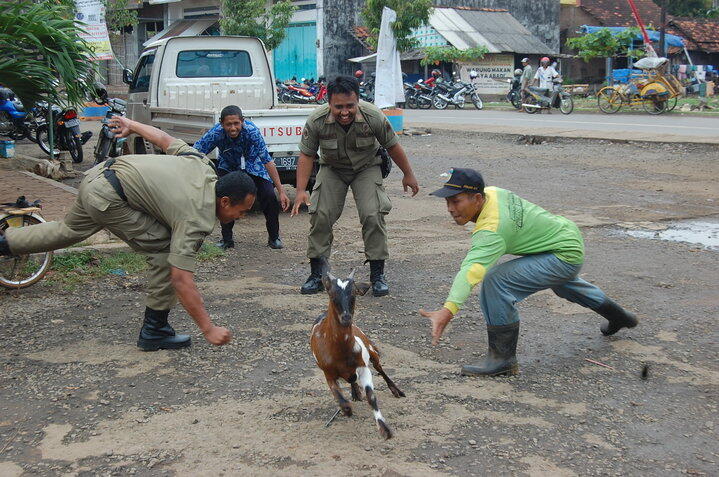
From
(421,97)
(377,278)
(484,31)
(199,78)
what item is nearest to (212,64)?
(199,78)

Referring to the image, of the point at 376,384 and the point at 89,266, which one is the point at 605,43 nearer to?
the point at 89,266

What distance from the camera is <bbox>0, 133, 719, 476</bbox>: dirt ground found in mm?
3459

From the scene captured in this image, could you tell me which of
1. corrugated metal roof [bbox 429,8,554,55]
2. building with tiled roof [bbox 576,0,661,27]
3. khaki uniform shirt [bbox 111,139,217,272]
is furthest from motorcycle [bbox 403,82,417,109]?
khaki uniform shirt [bbox 111,139,217,272]

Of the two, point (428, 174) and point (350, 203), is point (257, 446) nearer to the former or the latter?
point (350, 203)

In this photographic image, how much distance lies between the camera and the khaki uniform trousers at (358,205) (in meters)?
6.12

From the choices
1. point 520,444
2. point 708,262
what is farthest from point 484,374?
point 708,262

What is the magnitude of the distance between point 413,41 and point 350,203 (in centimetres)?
2027

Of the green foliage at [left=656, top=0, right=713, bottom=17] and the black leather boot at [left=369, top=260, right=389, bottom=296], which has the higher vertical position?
the green foliage at [left=656, top=0, right=713, bottom=17]

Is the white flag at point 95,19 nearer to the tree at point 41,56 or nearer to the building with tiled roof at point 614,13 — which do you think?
the tree at point 41,56

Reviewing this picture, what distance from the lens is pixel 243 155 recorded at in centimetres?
764

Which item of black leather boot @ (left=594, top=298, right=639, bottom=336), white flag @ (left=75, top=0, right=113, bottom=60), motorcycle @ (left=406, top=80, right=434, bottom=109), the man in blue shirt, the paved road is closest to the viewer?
black leather boot @ (left=594, top=298, right=639, bottom=336)

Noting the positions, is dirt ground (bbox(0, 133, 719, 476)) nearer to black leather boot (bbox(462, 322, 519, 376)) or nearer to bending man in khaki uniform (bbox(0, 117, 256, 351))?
black leather boot (bbox(462, 322, 519, 376))

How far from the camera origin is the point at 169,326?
4.93m

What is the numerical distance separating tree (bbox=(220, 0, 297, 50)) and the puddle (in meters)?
22.8
